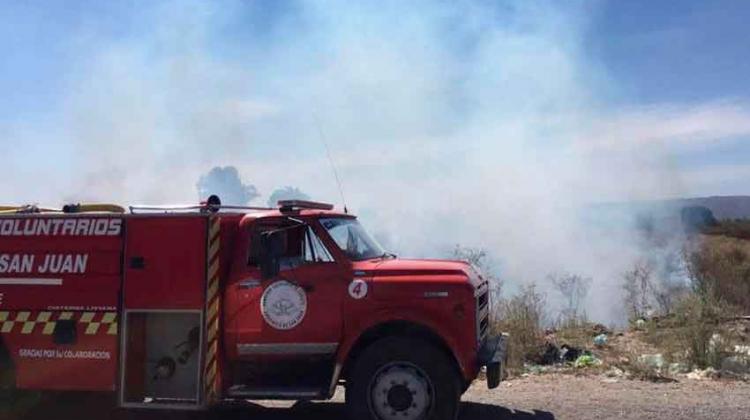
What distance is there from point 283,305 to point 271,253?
21.1 inches

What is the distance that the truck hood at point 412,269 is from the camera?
314 inches

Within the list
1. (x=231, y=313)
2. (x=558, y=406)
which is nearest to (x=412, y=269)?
(x=231, y=313)

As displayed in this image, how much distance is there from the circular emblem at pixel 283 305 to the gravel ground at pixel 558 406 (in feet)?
5.60

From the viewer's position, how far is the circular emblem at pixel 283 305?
8016mm


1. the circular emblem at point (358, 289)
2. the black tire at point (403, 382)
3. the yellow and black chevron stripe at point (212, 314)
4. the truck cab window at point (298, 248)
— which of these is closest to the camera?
the black tire at point (403, 382)

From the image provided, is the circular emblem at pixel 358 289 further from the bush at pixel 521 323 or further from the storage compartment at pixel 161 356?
the bush at pixel 521 323

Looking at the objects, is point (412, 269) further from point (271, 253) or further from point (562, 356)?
point (562, 356)

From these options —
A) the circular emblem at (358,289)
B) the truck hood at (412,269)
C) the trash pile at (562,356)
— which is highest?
the truck hood at (412,269)

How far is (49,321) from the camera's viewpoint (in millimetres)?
8414

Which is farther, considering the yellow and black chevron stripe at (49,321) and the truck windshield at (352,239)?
the truck windshield at (352,239)

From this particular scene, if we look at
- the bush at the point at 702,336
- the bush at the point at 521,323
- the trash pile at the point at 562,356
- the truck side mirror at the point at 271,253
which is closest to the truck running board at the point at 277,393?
the truck side mirror at the point at 271,253

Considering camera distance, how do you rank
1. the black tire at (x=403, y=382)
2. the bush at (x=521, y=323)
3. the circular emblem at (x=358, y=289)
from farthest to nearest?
1. the bush at (x=521, y=323)
2. the circular emblem at (x=358, y=289)
3. the black tire at (x=403, y=382)

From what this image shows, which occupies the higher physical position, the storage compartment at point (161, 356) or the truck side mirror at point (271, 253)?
the truck side mirror at point (271, 253)

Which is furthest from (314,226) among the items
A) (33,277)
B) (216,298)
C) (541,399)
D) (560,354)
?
(560,354)
